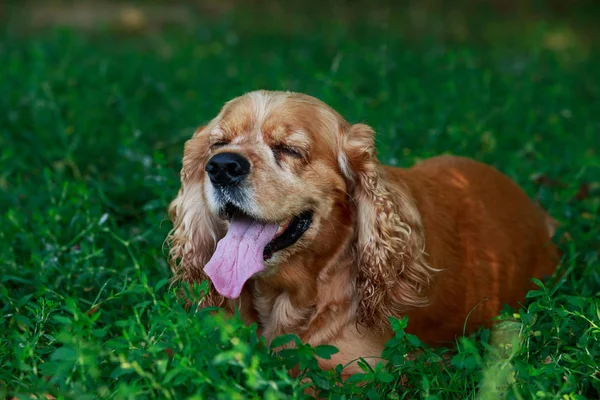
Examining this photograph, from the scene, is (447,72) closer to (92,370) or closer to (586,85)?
(586,85)

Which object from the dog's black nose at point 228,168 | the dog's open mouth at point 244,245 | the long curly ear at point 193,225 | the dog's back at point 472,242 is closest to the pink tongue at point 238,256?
the dog's open mouth at point 244,245

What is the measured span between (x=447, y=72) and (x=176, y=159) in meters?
3.39

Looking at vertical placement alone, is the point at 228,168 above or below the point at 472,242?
above

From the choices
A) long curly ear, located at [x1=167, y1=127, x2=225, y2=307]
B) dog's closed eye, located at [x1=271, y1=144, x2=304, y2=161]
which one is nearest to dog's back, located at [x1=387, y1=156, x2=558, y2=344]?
dog's closed eye, located at [x1=271, y1=144, x2=304, y2=161]

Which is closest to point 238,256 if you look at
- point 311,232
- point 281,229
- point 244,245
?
point 244,245

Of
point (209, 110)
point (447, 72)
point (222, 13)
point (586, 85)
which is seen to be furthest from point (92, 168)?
point (222, 13)

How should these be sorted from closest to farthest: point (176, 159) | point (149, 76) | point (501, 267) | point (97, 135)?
point (501, 267) < point (176, 159) < point (97, 135) < point (149, 76)

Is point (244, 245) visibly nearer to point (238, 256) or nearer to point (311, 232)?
point (238, 256)

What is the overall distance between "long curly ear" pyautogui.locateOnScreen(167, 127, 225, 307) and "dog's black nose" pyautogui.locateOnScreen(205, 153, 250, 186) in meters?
0.50

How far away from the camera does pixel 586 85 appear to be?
881 centimetres

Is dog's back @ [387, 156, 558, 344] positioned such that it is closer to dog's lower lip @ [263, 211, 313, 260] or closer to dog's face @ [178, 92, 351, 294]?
dog's face @ [178, 92, 351, 294]

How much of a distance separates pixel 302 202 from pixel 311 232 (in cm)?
15

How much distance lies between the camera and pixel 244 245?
3.85 meters

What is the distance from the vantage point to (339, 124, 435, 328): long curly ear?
392 centimetres
